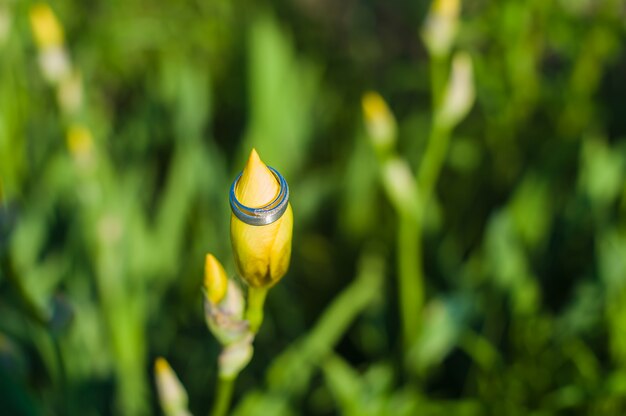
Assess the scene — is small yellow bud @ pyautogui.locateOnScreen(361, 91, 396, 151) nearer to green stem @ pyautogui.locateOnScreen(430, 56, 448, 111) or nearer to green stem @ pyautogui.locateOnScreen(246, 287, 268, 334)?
green stem @ pyautogui.locateOnScreen(430, 56, 448, 111)

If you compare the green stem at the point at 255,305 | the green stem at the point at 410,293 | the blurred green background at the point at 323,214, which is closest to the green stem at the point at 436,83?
the blurred green background at the point at 323,214

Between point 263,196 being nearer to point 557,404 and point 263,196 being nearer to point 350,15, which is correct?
point 557,404

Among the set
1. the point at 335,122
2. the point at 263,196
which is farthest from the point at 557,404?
the point at 335,122

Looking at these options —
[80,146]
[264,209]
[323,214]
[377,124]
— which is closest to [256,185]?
[264,209]

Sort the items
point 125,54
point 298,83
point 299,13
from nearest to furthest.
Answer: point 298,83 < point 125,54 < point 299,13

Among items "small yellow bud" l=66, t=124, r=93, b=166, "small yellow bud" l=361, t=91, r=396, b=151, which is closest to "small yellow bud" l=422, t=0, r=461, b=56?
"small yellow bud" l=361, t=91, r=396, b=151

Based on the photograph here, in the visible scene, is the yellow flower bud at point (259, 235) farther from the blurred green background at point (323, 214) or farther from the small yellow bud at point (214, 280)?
the blurred green background at point (323, 214)

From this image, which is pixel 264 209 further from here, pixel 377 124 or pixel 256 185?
pixel 377 124
